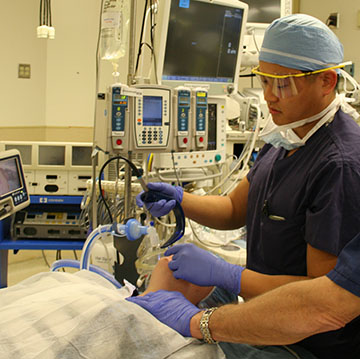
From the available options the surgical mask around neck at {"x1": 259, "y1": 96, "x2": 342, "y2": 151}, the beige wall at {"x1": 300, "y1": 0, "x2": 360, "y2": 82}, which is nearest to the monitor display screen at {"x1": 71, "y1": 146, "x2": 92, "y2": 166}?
the surgical mask around neck at {"x1": 259, "y1": 96, "x2": 342, "y2": 151}

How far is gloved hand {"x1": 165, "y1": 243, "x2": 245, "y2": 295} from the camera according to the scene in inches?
54.4

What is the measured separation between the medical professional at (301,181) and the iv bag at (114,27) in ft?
2.90

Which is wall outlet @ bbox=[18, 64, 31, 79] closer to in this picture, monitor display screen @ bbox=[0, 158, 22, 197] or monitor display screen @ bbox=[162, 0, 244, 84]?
monitor display screen @ bbox=[162, 0, 244, 84]

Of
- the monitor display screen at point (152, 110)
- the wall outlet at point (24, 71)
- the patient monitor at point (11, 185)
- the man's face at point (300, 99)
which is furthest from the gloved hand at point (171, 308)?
the wall outlet at point (24, 71)

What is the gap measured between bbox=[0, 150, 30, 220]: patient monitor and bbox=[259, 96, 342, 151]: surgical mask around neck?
2.85 ft

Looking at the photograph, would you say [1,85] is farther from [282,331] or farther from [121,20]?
[282,331]

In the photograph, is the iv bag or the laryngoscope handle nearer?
the laryngoscope handle

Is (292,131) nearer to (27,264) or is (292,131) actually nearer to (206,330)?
(206,330)

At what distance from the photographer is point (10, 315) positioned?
112 cm

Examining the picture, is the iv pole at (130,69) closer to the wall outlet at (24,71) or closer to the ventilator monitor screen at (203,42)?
the ventilator monitor screen at (203,42)

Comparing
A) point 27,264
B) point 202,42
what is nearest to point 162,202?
point 202,42

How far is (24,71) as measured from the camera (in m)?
4.54

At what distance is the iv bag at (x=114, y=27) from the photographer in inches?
82.1

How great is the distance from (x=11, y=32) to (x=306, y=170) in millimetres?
3889
